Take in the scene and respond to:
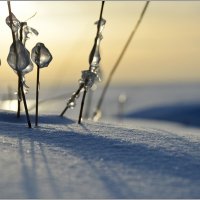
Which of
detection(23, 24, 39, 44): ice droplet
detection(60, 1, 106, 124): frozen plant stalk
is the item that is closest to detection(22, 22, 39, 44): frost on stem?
detection(23, 24, 39, 44): ice droplet

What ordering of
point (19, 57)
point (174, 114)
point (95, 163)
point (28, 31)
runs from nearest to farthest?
point (95, 163)
point (19, 57)
point (28, 31)
point (174, 114)

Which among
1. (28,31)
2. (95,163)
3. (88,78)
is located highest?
(28,31)

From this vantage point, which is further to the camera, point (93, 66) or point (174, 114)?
point (174, 114)

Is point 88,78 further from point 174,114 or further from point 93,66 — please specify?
point 174,114

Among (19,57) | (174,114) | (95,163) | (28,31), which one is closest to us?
(95,163)

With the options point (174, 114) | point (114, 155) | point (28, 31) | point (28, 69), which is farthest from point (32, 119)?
point (174, 114)

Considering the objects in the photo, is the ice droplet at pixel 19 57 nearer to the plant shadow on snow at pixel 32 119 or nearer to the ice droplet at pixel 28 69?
the ice droplet at pixel 28 69

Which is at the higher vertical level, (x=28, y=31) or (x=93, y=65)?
(x=28, y=31)

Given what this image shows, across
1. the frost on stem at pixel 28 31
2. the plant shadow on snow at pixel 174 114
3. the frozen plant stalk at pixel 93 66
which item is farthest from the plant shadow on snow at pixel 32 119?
the plant shadow on snow at pixel 174 114
